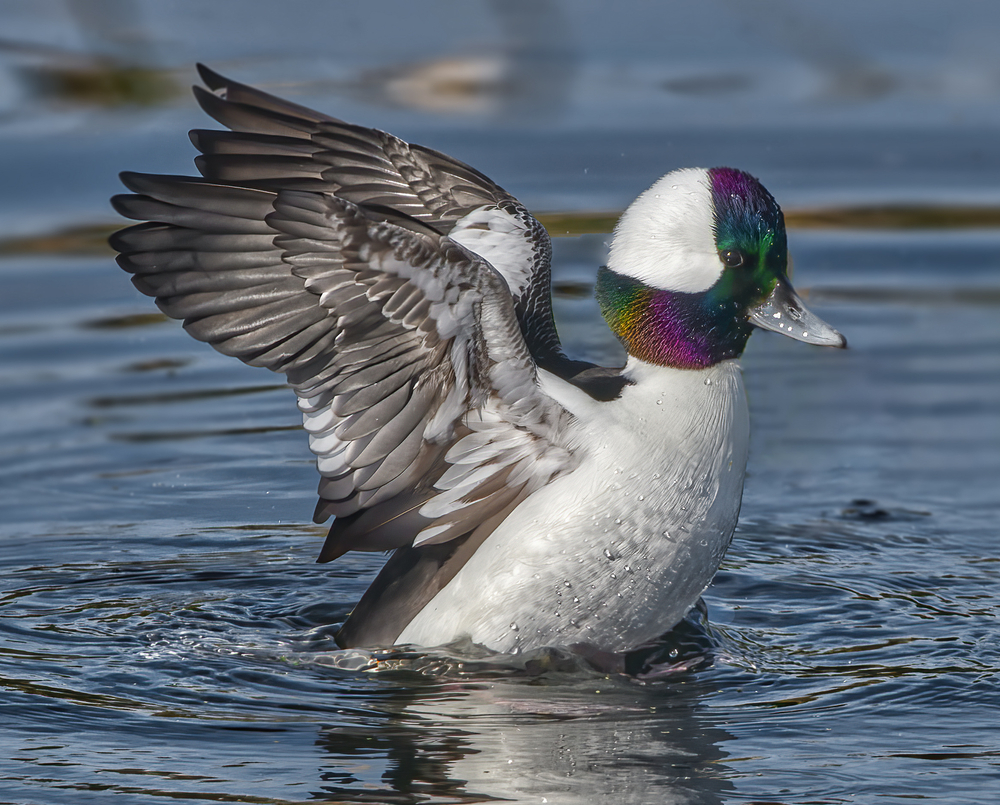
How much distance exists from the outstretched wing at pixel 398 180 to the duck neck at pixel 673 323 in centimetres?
44

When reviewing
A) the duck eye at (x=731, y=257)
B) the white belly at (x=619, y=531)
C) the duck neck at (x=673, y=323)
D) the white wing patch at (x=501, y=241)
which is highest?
the white wing patch at (x=501, y=241)

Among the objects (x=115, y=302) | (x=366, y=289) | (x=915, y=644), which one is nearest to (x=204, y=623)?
(x=366, y=289)

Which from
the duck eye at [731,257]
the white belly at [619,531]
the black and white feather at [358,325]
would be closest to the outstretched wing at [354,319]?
the black and white feather at [358,325]

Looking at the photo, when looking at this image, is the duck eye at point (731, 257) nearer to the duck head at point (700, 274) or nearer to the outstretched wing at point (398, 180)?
the duck head at point (700, 274)

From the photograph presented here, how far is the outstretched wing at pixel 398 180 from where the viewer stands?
5.45 m

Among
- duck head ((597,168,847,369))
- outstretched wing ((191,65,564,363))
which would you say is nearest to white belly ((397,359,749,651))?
duck head ((597,168,847,369))

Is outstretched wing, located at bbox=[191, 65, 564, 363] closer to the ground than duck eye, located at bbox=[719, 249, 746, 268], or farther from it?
farther from it

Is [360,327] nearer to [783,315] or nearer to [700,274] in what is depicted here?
[700,274]

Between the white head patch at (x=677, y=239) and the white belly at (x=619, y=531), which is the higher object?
the white head patch at (x=677, y=239)

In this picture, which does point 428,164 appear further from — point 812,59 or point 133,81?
point 812,59

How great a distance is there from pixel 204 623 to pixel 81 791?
139 centimetres

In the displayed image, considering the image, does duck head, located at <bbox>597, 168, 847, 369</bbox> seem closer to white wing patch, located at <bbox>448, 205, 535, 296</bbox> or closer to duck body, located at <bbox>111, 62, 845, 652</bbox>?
duck body, located at <bbox>111, 62, 845, 652</bbox>

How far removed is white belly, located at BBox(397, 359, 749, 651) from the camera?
516 cm

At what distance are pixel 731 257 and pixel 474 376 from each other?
92cm
